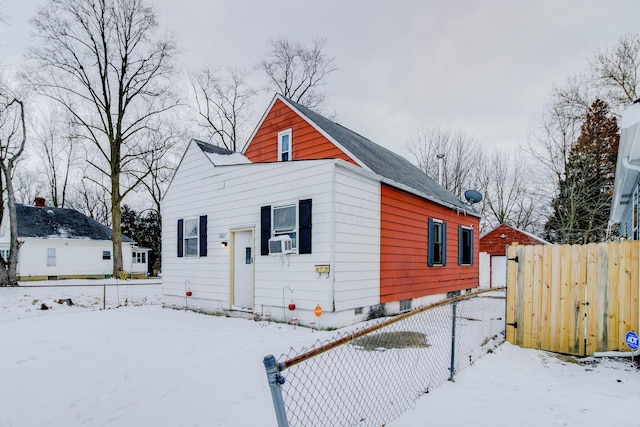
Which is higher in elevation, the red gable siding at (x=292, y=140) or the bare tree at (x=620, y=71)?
the bare tree at (x=620, y=71)

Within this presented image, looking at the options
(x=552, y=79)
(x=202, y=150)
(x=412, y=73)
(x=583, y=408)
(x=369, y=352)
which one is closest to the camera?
(x=583, y=408)

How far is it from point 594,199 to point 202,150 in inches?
844

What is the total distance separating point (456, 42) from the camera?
45.0ft

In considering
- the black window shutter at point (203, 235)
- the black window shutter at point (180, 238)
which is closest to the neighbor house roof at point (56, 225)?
the black window shutter at point (180, 238)

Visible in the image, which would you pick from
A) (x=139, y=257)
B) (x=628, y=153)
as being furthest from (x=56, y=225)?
(x=628, y=153)

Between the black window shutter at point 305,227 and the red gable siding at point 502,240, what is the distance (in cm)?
1673

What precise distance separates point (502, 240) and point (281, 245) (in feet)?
57.6

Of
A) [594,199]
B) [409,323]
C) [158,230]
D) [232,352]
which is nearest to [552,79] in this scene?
[594,199]

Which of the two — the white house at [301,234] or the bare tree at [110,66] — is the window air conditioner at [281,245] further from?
the bare tree at [110,66]

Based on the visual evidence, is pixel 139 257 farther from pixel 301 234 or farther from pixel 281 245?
pixel 301 234

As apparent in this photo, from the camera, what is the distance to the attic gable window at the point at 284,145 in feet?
39.0

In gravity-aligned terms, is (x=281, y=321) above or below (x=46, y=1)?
below

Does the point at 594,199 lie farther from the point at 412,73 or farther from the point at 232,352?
the point at 232,352

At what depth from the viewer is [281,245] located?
770 centimetres
